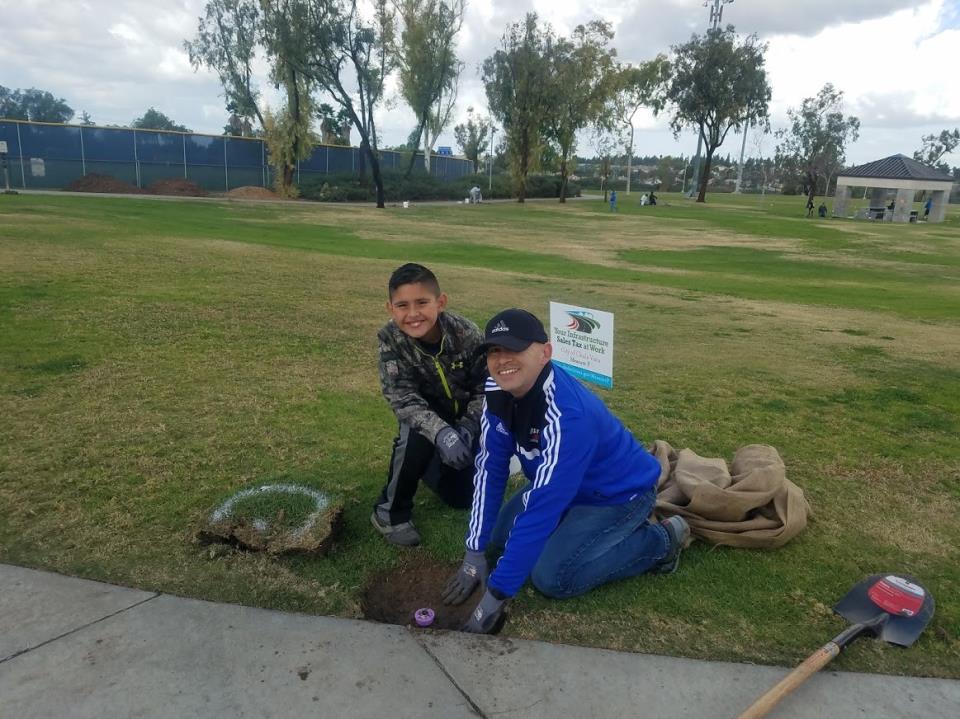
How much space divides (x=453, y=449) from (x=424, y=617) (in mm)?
754

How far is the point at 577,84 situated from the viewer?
45.4 metres

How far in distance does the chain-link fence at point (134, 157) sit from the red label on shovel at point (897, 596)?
126 feet

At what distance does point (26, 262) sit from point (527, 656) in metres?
10.3

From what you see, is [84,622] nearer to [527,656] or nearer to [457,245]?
[527,656]

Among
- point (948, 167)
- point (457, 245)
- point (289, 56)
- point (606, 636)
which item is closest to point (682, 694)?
point (606, 636)

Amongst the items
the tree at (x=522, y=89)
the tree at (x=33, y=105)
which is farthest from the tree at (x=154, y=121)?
the tree at (x=522, y=89)

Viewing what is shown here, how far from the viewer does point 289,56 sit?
34.6 metres

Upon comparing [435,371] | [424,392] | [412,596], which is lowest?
[412,596]

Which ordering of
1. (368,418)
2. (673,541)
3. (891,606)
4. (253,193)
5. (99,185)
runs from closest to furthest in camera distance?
(891,606) → (673,541) → (368,418) → (99,185) → (253,193)

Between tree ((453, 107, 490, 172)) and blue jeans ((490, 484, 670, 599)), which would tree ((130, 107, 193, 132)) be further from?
blue jeans ((490, 484, 670, 599))

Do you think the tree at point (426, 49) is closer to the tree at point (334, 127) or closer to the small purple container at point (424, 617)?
the tree at point (334, 127)

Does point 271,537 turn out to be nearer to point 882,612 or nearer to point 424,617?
point 424,617

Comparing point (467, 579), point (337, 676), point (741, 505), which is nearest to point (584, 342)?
point (741, 505)

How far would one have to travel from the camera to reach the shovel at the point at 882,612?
103 inches
